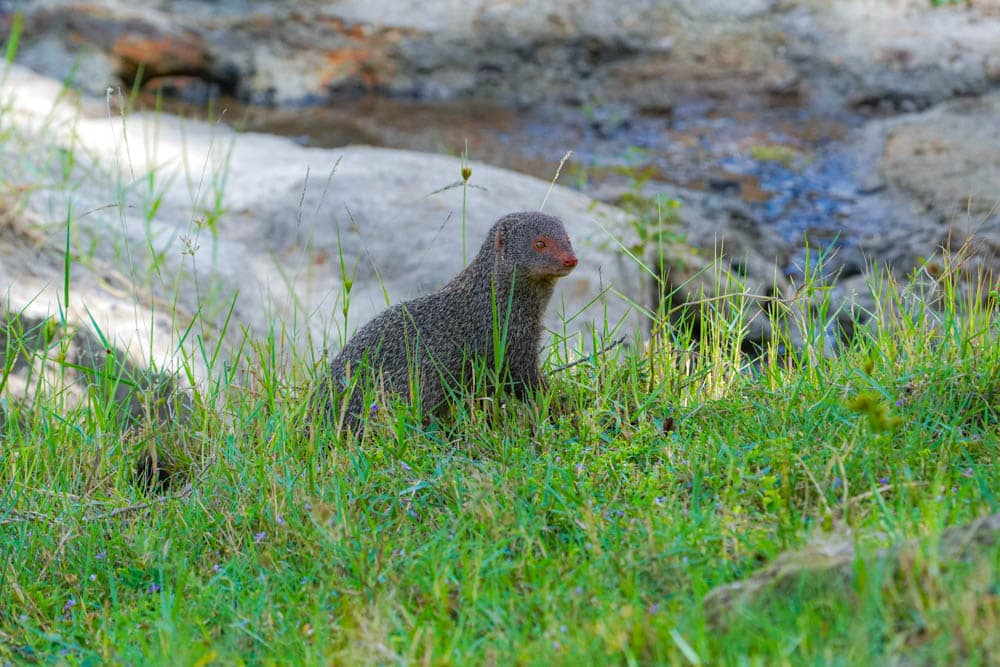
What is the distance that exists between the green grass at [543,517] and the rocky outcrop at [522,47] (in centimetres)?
438

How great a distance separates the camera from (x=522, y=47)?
7.48 m

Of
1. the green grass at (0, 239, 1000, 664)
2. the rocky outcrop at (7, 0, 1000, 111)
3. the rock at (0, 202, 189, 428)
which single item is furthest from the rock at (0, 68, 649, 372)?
the rocky outcrop at (7, 0, 1000, 111)

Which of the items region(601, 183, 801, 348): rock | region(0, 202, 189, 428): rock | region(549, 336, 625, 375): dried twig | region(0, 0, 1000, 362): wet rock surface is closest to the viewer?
region(549, 336, 625, 375): dried twig

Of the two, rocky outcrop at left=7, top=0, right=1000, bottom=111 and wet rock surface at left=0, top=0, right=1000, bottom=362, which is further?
rocky outcrop at left=7, top=0, right=1000, bottom=111

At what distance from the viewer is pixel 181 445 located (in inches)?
122

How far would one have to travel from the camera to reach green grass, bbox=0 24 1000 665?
1.75 meters

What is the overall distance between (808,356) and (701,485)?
81 centimetres

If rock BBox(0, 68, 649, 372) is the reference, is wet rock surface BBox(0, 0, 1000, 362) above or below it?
above

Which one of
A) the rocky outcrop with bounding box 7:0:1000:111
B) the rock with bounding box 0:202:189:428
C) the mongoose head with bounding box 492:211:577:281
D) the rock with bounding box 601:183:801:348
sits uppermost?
the rocky outcrop with bounding box 7:0:1000:111

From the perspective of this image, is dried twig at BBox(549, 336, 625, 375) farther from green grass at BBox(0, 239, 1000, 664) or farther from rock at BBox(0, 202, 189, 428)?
rock at BBox(0, 202, 189, 428)

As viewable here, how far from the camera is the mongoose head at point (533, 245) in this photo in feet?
10.4

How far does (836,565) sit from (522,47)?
6165 millimetres

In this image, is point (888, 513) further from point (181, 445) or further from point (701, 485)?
point (181, 445)

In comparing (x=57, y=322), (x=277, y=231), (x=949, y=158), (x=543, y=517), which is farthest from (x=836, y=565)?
(x=949, y=158)
